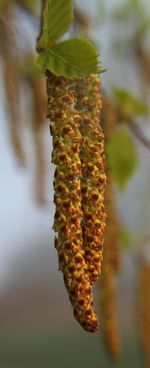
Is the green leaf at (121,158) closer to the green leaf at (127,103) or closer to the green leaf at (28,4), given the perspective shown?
the green leaf at (127,103)

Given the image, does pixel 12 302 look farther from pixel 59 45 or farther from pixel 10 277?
pixel 59 45

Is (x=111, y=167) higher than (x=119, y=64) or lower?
lower

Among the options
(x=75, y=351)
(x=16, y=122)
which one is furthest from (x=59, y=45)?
(x=75, y=351)

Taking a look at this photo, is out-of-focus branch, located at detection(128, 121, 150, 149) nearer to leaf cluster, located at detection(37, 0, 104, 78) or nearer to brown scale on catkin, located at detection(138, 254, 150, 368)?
leaf cluster, located at detection(37, 0, 104, 78)

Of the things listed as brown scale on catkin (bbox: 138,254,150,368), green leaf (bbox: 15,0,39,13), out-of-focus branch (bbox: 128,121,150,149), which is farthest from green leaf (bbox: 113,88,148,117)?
brown scale on catkin (bbox: 138,254,150,368)

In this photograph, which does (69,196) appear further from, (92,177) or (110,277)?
(110,277)

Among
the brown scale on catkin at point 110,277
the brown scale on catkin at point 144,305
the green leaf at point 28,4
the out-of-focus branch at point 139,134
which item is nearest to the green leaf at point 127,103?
the out-of-focus branch at point 139,134

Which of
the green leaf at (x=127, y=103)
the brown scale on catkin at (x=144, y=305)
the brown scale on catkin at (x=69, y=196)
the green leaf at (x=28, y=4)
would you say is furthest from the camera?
the brown scale on catkin at (x=144, y=305)
